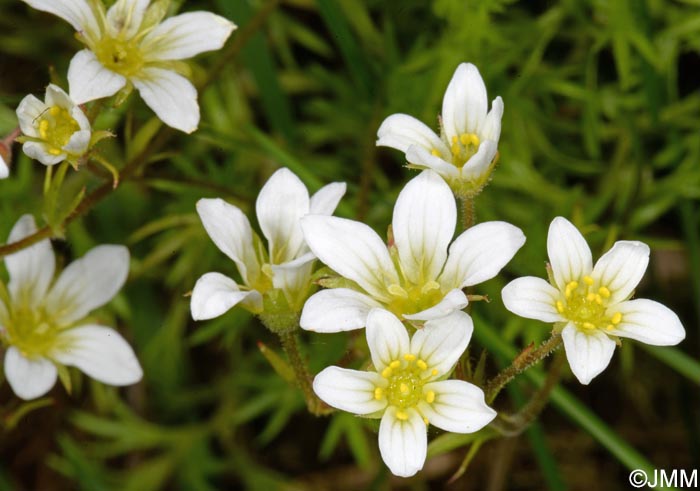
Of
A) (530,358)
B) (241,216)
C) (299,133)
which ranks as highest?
(241,216)

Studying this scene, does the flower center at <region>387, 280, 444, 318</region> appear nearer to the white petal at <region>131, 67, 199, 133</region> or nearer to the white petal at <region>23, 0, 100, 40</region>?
the white petal at <region>131, 67, 199, 133</region>

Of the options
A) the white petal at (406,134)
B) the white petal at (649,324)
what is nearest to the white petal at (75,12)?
the white petal at (406,134)

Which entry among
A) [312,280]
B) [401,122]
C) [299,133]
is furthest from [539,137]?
[312,280]

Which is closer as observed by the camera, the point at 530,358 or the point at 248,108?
the point at 530,358

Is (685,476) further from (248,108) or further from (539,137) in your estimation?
(248,108)

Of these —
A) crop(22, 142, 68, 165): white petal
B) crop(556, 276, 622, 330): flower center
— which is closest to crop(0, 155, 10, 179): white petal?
crop(22, 142, 68, 165): white petal
